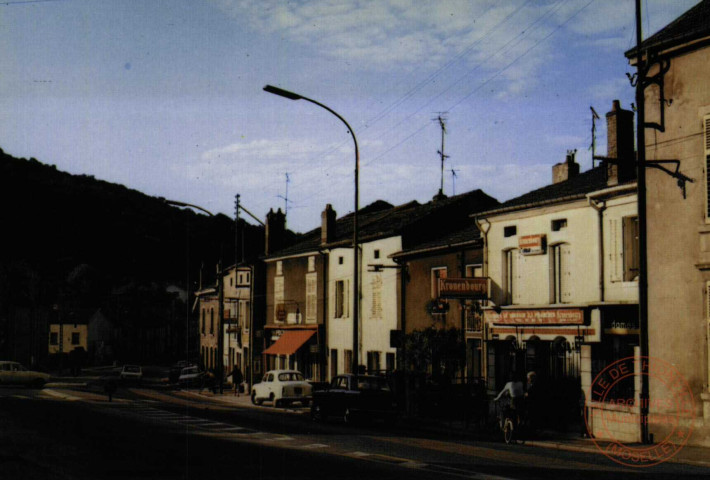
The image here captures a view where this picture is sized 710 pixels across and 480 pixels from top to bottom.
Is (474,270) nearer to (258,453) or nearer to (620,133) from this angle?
(620,133)

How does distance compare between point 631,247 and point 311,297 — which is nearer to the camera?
point 631,247

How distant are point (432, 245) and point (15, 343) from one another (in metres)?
65.4

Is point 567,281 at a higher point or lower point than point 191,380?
higher

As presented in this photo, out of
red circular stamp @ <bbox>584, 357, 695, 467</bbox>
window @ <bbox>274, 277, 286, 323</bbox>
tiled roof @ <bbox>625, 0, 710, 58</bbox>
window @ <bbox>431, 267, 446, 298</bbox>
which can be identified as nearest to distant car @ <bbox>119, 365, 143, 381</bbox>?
window @ <bbox>274, 277, 286, 323</bbox>

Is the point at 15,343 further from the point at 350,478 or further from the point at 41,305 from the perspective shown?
the point at 350,478

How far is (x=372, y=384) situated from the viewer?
26984 millimetres

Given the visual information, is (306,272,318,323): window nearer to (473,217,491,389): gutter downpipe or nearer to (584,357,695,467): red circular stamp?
(473,217,491,389): gutter downpipe

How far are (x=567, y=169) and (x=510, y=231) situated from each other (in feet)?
25.4

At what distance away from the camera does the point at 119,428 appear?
23531mm

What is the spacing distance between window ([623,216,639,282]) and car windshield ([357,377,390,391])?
831 cm

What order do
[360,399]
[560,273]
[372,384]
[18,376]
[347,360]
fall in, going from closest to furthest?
[560,273]
[360,399]
[372,384]
[347,360]
[18,376]

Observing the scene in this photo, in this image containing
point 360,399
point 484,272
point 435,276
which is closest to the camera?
point 360,399

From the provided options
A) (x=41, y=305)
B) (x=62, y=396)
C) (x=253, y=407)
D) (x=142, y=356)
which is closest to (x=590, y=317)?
(x=253, y=407)

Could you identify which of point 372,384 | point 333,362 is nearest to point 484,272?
point 372,384
